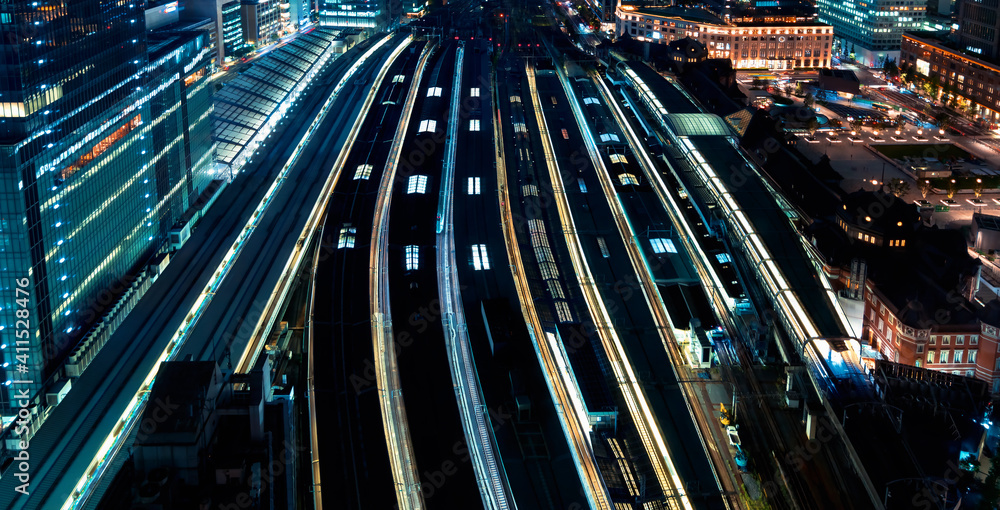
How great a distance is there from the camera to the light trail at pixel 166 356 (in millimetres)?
41969

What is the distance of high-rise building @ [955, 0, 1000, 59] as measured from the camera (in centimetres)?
10512

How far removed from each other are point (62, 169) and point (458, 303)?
20.5 meters

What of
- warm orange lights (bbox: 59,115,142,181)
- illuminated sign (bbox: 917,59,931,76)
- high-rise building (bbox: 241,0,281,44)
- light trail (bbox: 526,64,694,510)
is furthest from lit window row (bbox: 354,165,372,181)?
illuminated sign (bbox: 917,59,931,76)

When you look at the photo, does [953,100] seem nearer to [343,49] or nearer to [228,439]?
[343,49]

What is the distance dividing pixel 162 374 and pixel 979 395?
36161 mm

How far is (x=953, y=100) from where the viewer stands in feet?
358

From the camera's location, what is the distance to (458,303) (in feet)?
184

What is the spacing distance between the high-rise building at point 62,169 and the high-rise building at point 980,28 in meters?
83.4

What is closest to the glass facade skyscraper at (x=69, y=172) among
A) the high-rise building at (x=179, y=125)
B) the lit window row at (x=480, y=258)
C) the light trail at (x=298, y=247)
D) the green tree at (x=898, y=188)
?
the high-rise building at (x=179, y=125)

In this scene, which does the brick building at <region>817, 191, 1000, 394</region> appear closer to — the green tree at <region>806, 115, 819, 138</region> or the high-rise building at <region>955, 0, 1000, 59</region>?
the green tree at <region>806, 115, 819, 138</region>

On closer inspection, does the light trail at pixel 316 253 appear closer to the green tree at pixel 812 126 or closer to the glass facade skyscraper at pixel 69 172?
the glass facade skyscraper at pixel 69 172

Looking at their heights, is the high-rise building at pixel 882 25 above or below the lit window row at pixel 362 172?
above

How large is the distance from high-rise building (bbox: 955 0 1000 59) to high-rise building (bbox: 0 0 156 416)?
83.4m

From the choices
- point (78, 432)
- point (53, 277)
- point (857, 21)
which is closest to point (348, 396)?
point (78, 432)
